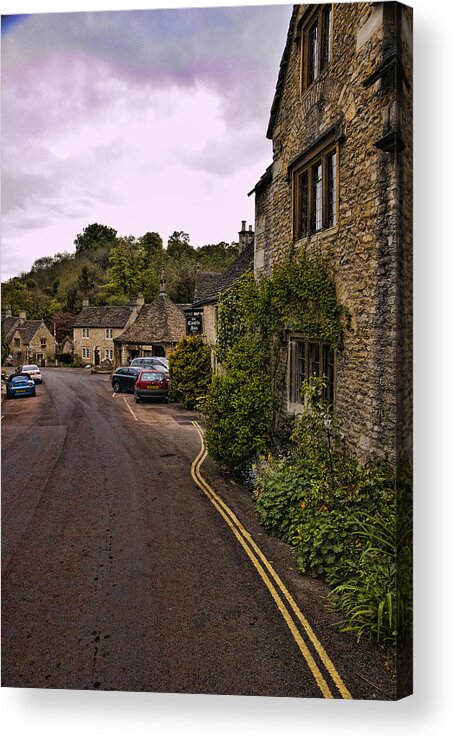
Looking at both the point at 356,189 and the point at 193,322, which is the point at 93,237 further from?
the point at 356,189

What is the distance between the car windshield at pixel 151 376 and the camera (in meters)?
5.59

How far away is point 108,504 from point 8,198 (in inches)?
115

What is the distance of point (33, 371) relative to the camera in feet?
17.0

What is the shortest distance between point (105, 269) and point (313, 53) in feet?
9.04

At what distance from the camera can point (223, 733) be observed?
13.4 feet

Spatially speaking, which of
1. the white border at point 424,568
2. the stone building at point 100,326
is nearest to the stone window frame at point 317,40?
the white border at point 424,568

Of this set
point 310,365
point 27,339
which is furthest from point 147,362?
point 310,365

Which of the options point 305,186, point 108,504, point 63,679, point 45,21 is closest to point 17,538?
point 108,504

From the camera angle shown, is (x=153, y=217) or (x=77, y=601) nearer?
(x=77, y=601)

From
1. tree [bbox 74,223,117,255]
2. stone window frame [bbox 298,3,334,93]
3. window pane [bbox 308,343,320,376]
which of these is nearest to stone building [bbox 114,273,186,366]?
tree [bbox 74,223,117,255]

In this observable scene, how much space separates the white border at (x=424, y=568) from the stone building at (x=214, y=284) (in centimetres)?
176

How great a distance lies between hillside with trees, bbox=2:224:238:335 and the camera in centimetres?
496

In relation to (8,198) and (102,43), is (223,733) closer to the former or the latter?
(8,198)

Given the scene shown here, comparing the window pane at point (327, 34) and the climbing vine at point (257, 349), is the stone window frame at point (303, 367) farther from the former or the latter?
the window pane at point (327, 34)
